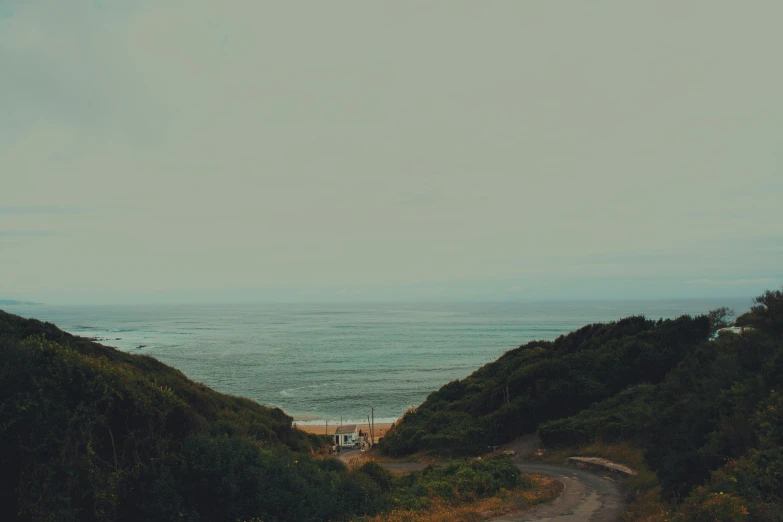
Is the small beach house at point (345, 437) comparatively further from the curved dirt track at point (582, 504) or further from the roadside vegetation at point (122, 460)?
the roadside vegetation at point (122, 460)

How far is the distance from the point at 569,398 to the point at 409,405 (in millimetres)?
21437

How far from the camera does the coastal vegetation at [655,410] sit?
7867mm

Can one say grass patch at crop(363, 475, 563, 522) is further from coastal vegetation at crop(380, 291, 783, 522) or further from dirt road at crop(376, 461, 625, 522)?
coastal vegetation at crop(380, 291, 783, 522)

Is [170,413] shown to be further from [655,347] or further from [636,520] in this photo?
A: [655,347]

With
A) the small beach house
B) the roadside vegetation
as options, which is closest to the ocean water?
the small beach house

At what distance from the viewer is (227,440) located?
9273mm

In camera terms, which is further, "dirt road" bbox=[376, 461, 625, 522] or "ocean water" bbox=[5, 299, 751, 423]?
"ocean water" bbox=[5, 299, 751, 423]

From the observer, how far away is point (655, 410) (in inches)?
510

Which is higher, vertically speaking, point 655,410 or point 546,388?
point 655,410

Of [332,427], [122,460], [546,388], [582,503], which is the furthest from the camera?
[332,427]

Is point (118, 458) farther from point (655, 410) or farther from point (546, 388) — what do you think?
point (546, 388)

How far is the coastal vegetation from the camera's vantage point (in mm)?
7867

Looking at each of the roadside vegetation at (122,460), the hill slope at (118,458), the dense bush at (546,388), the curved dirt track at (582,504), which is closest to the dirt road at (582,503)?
the curved dirt track at (582,504)

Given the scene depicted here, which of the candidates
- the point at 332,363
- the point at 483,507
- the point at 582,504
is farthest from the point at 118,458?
the point at 332,363
